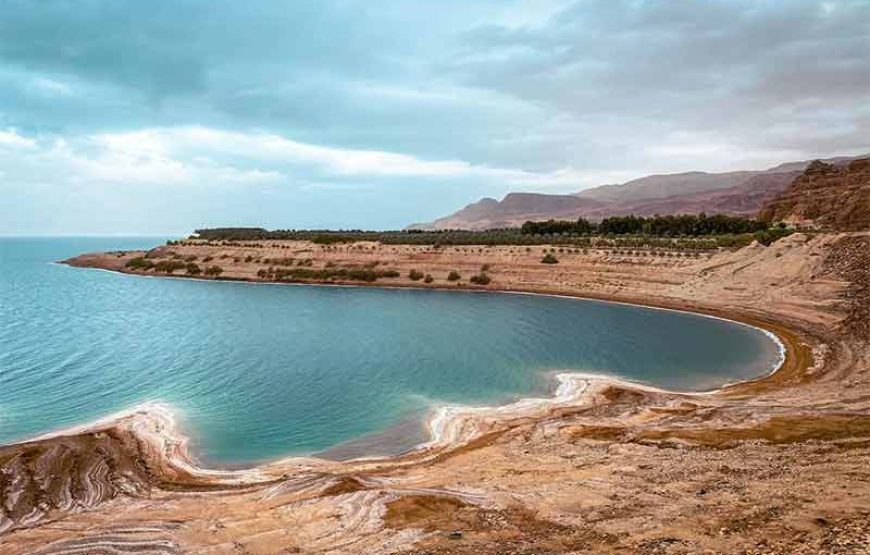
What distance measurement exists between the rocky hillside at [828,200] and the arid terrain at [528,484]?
4020 cm

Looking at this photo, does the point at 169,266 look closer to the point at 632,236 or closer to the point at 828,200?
the point at 632,236

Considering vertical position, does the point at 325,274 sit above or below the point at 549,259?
below

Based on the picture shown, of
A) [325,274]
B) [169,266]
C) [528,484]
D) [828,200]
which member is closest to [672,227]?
[828,200]

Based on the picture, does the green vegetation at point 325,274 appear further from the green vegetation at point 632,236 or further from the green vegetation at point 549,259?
the green vegetation at point 549,259

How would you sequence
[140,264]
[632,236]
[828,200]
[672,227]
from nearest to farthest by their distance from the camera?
[828,200]
[632,236]
[672,227]
[140,264]

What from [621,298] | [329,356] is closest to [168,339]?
[329,356]

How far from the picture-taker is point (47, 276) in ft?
306

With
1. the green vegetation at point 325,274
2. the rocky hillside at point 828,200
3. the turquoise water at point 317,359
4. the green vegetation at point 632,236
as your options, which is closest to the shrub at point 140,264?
the green vegetation at point 632,236

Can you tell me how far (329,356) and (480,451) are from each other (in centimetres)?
1976

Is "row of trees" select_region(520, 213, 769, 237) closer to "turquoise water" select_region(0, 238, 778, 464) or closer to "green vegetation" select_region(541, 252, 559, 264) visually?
"green vegetation" select_region(541, 252, 559, 264)

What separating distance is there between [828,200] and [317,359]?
248 feet

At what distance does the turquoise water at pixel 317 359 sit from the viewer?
23469mm

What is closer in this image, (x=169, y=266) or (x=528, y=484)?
(x=528, y=484)

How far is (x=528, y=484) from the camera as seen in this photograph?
14.9 meters
